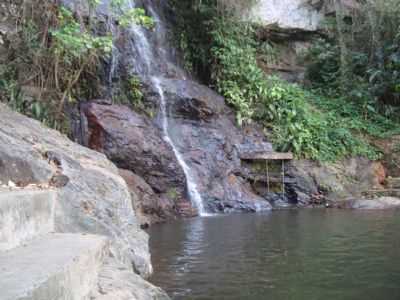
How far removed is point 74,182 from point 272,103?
431 inches

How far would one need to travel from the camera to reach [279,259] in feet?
20.2

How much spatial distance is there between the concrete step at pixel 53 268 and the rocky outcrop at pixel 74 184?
311mm

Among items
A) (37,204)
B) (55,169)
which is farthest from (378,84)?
(37,204)

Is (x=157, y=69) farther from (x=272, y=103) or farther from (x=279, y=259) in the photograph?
(x=279, y=259)

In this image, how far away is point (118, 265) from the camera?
3.88 meters

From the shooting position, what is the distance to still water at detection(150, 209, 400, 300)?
481cm

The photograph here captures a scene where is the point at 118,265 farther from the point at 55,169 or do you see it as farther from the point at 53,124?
the point at 53,124

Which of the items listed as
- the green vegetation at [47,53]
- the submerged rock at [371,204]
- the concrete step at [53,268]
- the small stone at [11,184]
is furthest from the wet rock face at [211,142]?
the concrete step at [53,268]

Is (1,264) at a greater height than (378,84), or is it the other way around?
(378,84)

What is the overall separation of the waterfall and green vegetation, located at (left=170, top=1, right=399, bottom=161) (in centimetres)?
101

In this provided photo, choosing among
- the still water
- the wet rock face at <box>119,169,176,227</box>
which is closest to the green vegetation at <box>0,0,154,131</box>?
the wet rock face at <box>119,169,176,227</box>

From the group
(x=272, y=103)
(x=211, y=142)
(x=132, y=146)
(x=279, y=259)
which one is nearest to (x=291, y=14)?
(x=272, y=103)

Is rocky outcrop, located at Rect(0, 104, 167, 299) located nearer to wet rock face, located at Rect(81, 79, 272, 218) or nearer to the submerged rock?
wet rock face, located at Rect(81, 79, 272, 218)

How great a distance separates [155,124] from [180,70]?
2.95m
